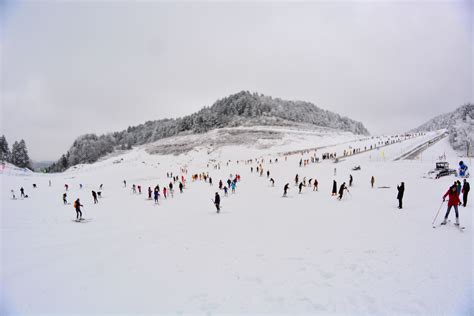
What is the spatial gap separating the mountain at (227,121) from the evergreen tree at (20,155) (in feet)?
87.0

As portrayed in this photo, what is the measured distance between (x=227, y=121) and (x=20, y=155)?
7285 cm

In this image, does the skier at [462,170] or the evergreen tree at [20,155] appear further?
the evergreen tree at [20,155]

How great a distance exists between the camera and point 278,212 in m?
13.3

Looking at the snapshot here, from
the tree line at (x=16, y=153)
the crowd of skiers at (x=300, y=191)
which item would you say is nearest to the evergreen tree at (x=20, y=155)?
the tree line at (x=16, y=153)

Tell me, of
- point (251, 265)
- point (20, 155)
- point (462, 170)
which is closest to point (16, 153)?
point (20, 155)

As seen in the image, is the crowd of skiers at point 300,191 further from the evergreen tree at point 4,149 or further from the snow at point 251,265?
the evergreen tree at point 4,149

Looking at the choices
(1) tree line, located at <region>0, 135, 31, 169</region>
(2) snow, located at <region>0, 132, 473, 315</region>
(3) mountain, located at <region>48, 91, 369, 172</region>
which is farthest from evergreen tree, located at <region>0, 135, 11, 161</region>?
(2) snow, located at <region>0, 132, 473, 315</region>

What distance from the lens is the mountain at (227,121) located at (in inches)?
3971

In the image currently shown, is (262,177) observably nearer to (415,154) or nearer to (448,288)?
(415,154)

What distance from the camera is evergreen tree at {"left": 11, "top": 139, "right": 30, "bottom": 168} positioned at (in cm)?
6631

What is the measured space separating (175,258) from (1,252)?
265 inches

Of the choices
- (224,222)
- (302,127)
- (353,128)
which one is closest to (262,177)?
(224,222)

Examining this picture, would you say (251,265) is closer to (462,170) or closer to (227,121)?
(462,170)

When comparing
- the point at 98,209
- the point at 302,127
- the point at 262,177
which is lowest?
the point at 98,209
